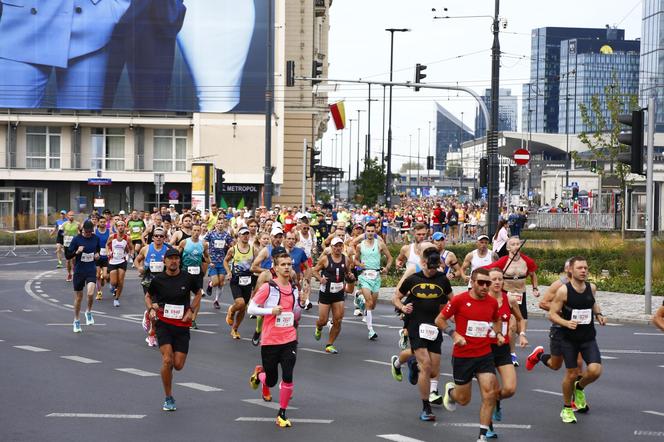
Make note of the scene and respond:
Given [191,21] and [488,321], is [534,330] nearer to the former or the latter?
[488,321]

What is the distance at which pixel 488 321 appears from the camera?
33.3ft

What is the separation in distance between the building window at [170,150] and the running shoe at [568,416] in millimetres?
60495

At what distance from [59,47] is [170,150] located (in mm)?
8766

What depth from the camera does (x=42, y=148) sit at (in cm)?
6950

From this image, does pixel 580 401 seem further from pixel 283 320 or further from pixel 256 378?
pixel 256 378

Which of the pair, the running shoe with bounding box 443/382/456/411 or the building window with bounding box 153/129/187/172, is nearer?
the running shoe with bounding box 443/382/456/411

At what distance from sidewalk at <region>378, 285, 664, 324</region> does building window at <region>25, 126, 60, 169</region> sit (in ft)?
146

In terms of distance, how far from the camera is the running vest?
11.4 m

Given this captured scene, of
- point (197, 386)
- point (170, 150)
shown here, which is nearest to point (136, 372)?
point (197, 386)

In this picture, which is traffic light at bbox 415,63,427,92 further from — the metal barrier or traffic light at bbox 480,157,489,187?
the metal barrier

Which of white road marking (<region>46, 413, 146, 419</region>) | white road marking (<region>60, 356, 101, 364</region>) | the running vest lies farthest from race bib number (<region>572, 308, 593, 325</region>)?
white road marking (<region>60, 356, 101, 364</region>)

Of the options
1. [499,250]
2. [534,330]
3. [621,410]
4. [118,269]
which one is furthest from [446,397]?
[118,269]

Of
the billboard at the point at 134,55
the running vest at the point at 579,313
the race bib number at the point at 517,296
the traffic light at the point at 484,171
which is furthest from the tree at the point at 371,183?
the running vest at the point at 579,313

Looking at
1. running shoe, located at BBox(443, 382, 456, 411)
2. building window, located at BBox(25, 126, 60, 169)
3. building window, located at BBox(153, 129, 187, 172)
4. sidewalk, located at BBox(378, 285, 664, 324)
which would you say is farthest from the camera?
building window, located at BBox(153, 129, 187, 172)
